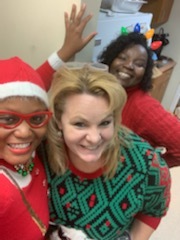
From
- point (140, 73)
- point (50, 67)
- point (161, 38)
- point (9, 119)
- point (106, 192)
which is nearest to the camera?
point (9, 119)

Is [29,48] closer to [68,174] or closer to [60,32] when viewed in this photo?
[60,32]

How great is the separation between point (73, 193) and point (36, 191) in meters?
0.14

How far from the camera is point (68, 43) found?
3.82ft

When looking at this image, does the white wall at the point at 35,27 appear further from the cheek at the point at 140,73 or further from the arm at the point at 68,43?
the cheek at the point at 140,73

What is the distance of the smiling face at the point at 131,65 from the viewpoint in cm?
124

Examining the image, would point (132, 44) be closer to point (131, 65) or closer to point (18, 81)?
point (131, 65)

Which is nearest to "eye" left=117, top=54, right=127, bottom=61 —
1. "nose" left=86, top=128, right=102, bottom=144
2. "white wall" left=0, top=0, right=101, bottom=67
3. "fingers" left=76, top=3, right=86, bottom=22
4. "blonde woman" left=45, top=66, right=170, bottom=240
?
"white wall" left=0, top=0, right=101, bottom=67

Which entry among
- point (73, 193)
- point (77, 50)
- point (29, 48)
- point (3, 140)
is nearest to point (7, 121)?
point (3, 140)

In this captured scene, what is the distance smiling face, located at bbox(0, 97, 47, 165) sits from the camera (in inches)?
25.5

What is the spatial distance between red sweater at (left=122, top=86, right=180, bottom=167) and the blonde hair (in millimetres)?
295

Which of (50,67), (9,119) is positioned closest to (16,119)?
(9,119)

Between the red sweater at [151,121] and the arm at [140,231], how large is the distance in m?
0.35

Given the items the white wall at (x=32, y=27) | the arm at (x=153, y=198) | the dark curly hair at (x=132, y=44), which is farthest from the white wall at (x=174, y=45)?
the arm at (x=153, y=198)

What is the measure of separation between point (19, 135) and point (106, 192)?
38cm
